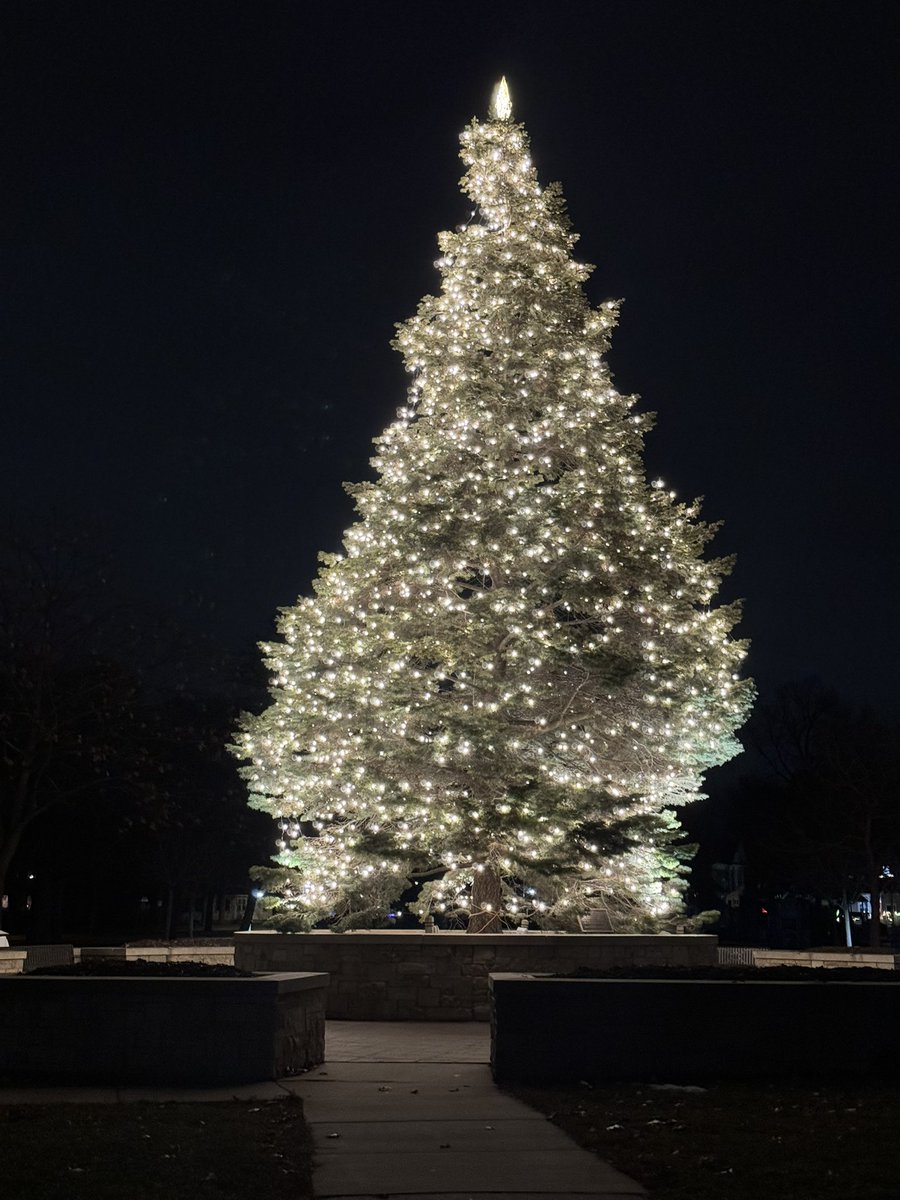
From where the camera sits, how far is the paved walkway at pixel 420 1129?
6547 millimetres

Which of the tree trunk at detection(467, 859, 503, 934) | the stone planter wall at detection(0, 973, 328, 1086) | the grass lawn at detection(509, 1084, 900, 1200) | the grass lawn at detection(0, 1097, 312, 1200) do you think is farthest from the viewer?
the tree trunk at detection(467, 859, 503, 934)

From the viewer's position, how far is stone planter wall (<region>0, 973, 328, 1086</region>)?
10.1 meters

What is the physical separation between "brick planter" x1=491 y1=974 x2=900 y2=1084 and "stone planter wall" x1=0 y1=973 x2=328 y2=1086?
228 cm

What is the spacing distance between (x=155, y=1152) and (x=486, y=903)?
11318mm

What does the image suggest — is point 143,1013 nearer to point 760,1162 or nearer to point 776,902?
point 760,1162

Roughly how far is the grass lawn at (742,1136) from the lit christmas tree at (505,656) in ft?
23.9

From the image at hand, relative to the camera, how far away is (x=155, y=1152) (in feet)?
23.3

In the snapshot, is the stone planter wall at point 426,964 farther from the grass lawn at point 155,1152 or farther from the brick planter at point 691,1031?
the grass lawn at point 155,1152

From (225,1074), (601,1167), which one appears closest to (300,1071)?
(225,1074)

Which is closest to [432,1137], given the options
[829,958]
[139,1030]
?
[139,1030]

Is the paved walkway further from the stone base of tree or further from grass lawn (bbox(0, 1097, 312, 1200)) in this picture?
the stone base of tree

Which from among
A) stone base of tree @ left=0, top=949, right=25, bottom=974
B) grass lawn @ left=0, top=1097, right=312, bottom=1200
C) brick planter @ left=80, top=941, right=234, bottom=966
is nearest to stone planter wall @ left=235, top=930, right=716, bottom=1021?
brick planter @ left=80, top=941, right=234, bottom=966

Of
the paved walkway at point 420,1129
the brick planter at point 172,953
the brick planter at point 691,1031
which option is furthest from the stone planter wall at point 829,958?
the brick planter at point 691,1031

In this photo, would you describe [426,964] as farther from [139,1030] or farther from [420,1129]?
[420,1129]
